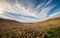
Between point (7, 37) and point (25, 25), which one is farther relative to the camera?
point (25, 25)

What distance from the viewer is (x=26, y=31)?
5152 mm

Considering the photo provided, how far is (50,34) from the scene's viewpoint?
196 inches

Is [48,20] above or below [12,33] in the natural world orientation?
above

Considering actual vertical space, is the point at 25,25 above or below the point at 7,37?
above

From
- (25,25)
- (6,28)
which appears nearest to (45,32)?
(25,25)

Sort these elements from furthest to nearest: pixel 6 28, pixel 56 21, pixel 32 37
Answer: pixel 56 21 < pixel 6 28 < pixel 32 37

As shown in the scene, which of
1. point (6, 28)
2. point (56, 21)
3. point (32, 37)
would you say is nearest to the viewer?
point (32, 37)

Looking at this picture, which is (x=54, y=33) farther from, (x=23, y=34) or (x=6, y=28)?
(x=6, y=28)

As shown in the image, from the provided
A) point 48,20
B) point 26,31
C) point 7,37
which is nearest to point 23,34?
point 26,31

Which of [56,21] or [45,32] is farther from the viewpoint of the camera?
[56,21]

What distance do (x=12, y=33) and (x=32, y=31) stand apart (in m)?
0.68

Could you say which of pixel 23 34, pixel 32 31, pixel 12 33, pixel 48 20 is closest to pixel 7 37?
pixel 12 33

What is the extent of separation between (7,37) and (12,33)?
0.71ft

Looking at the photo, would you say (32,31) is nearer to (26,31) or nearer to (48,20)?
(26,31)
